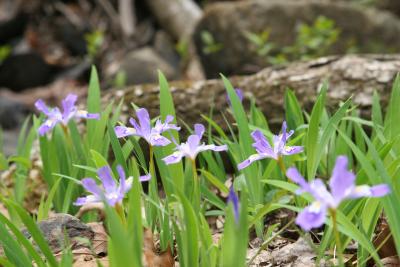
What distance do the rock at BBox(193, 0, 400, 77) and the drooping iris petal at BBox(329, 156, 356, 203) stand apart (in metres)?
5.47

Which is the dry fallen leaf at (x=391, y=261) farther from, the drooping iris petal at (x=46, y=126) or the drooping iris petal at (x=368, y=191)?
the drooping iris petal at (x=46, y=126)

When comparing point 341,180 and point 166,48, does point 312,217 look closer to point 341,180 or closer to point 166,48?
point 341,180

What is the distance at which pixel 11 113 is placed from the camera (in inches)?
264

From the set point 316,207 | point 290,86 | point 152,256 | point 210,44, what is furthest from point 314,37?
point 316,207

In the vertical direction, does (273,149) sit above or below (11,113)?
above

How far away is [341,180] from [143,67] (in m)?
6.75

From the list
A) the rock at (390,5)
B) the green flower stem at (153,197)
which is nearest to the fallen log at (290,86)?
the green flower stem at (153,197)

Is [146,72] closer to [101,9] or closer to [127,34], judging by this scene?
[127,34]

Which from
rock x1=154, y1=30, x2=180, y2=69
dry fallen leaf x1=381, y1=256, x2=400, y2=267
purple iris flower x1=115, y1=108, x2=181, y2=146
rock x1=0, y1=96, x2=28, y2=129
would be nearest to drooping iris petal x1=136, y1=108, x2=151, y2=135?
purple iris flower x1=115, y1=108, x2=181, y2=146

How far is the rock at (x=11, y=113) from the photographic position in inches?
259

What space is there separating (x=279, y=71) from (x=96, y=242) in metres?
1.55

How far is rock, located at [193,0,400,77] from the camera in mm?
6375

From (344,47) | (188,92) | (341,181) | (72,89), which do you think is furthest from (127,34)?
(341,181)

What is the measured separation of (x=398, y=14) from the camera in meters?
7.86
